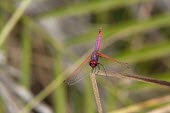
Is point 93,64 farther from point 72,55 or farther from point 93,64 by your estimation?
point 72,55

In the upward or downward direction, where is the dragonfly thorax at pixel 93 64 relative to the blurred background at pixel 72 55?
downward

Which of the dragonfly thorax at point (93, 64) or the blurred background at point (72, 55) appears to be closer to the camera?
the dragonfly thorax at point (93, 64)

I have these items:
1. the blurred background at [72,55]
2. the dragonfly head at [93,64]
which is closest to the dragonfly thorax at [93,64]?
the dragonfly head at [93,64]

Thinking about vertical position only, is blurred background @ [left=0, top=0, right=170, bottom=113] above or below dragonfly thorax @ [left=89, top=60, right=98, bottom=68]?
above

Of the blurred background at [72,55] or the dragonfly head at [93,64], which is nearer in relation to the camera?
the dragonfly head at [93,64]

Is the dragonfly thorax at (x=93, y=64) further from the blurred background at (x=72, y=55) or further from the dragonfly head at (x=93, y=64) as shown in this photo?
the blurred background at (x=72, y=55)

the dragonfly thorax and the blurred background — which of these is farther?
the blurred background

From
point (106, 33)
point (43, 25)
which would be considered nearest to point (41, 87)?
point (43, 25)

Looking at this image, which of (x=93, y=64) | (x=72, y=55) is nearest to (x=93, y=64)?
(x=93, y=64)

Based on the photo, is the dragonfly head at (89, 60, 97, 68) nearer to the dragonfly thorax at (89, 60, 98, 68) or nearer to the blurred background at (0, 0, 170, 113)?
the dragonfly thorax at (89, 60, 98, 68)

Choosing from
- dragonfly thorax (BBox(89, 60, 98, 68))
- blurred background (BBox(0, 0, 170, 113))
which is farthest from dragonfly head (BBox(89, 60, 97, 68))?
blurred background (BBox(0, 0, 170, 113))
